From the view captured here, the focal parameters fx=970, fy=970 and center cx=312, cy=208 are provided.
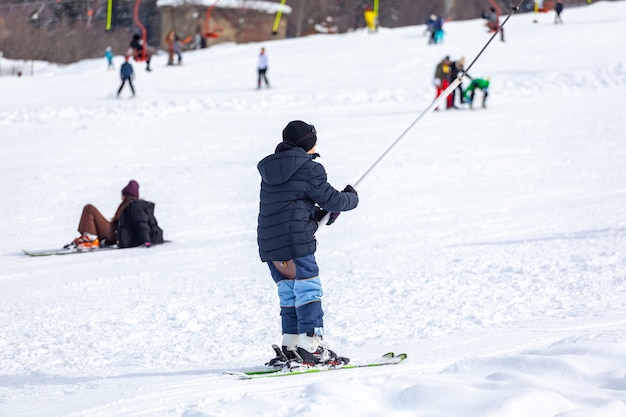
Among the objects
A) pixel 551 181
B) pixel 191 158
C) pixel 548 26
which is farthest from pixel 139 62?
pixel 551 181

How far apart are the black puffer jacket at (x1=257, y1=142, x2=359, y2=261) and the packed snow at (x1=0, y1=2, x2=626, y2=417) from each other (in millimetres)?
682

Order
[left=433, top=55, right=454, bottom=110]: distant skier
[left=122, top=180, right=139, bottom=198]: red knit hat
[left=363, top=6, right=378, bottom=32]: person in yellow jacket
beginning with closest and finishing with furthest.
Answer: [left=122, top=180, right=139, bottom=198]: red knit hat, [left=433, top=55, right=454, bottom=110]: distant skier, [left=363, top=6, right=378, bottom=32]: person in yellow jacket

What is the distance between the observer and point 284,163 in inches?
195

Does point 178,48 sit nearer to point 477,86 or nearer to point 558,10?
point 558,10

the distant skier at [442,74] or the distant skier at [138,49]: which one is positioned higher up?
the distant skier at [138,49]

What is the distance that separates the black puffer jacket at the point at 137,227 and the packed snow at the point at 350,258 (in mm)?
177

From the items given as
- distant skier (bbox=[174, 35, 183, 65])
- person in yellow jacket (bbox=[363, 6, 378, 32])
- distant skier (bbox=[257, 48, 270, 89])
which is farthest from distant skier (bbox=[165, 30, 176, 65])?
person in yellow jacket (bbox=[363, 6, 378, 32])

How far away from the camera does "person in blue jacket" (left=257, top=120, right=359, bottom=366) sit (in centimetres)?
498

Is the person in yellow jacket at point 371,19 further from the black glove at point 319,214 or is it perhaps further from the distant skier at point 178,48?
the black glove at point 319,214

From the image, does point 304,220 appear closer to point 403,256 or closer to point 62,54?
point 403,256

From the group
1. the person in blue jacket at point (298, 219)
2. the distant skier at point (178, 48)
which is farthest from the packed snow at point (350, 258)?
the distant skier at point (178, 48)

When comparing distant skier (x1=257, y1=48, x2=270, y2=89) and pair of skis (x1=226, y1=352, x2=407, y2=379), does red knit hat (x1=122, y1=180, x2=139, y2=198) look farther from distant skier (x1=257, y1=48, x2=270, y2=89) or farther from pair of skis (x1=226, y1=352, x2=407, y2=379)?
distant skier (x1=257, y1=48, x2=270, y2=89)

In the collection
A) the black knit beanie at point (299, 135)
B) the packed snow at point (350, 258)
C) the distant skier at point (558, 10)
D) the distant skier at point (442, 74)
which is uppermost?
the distant skier at point (558, 10)

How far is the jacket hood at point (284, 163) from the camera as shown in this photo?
4.93m
